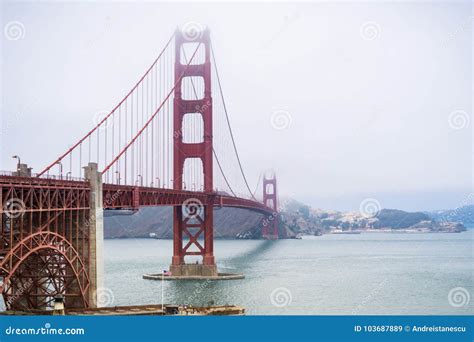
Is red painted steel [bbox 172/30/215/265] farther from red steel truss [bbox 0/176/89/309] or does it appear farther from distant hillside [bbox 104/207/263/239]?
distant hillside [bbox 104/207/263/239]

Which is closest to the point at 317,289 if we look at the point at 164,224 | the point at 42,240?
the point at 42,240

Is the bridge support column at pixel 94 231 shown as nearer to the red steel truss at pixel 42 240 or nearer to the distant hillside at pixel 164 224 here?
the red steel truss at pixel 42 240

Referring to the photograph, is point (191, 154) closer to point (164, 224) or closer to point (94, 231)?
point (94, 231)

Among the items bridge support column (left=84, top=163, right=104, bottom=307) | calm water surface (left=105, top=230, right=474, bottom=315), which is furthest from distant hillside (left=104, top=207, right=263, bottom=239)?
bridge support column (left=84, top=163, right=104, bottom=307)

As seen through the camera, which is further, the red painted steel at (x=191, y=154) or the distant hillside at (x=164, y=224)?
the distant hillside at (x=164, y=224)

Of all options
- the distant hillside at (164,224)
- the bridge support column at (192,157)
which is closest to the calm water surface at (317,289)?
the bridge support column at (192,157)
